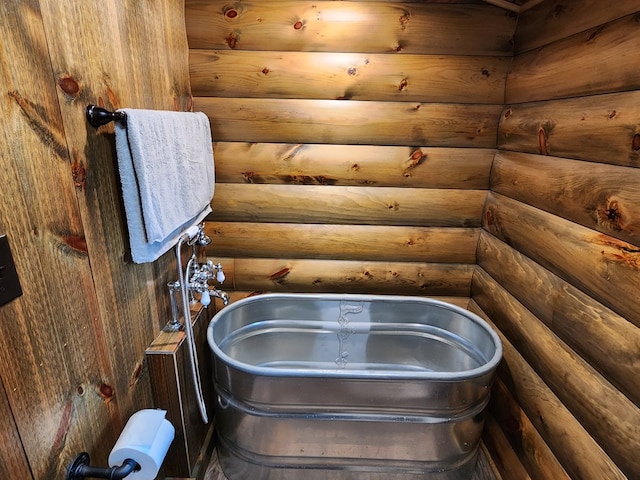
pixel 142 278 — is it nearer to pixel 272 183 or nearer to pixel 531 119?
pixel 272 183

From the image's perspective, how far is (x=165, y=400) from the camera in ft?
4.35

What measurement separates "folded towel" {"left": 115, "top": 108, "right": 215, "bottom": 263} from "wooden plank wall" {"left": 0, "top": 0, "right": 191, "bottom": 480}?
67mm

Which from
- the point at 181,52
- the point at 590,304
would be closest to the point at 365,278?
the point at 590,304

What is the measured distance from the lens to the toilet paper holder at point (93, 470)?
0.84m

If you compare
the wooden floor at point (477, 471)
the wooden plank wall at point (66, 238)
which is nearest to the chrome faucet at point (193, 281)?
the wooden plank wall at point (66, 238)

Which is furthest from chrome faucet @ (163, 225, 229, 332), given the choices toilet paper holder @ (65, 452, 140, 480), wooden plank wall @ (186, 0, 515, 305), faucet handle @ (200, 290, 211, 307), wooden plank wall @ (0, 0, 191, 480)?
toilet paper holder @ (65, 452, 140, 480)

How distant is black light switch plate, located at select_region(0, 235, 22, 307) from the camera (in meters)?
0.66

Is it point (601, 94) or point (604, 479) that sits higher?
point (601, 94)

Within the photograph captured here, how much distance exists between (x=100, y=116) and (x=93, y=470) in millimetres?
904

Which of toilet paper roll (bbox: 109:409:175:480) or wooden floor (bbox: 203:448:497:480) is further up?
toilet paper roll (bbox: 109:409:175:480)

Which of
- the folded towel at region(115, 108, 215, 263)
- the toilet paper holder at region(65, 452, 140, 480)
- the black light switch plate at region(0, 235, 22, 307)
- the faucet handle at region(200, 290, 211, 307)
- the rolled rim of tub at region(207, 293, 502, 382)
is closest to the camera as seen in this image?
the black light switch plate at region(0, 235, 22, 307)

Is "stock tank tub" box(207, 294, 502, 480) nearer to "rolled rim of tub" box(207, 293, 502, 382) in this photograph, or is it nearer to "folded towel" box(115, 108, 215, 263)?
"rolled rim of tub" box(207, 293, 502, 382)

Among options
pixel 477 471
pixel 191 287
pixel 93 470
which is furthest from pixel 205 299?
pixel 477 471

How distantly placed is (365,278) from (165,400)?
3.77 feet
